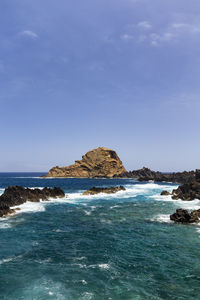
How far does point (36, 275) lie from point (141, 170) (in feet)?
596

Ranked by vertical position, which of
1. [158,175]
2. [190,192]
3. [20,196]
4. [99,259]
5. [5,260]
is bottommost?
[5,260]

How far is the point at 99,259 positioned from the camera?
63.8 feet

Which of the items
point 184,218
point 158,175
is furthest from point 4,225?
point 158,175

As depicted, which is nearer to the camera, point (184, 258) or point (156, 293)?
point (156, 293)

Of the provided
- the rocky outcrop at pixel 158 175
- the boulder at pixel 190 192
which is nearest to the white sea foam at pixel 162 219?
the boulder at pixel 190 192

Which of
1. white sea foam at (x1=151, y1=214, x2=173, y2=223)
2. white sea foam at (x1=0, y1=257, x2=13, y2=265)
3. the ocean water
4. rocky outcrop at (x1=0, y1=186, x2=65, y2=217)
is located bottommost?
white sea foam at (x1=0, y1=257, x2=13, y2=265)

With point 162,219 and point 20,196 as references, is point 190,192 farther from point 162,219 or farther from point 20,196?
point 20,196

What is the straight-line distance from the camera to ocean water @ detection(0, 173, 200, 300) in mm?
14438

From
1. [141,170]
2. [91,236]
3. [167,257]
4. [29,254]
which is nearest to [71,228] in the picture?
[91,236]

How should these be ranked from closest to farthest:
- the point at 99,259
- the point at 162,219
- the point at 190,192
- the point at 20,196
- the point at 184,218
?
the point at 99,259 → the point at 184,218 → the point at 162,219 → the point at 20,196 → the point at 190,192

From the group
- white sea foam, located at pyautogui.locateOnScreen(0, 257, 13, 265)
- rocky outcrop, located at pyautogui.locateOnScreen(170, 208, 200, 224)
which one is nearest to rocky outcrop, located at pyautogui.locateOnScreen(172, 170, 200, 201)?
rocky outcrop, located at pyautogui.locateOnScreen(170, 208, 200, 224)

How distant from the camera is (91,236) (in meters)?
25.9

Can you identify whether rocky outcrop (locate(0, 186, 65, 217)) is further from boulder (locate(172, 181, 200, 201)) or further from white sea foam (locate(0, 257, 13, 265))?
boulder (locate(172, 181, 200, 201))

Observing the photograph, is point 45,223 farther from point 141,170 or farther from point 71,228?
point 141,170
